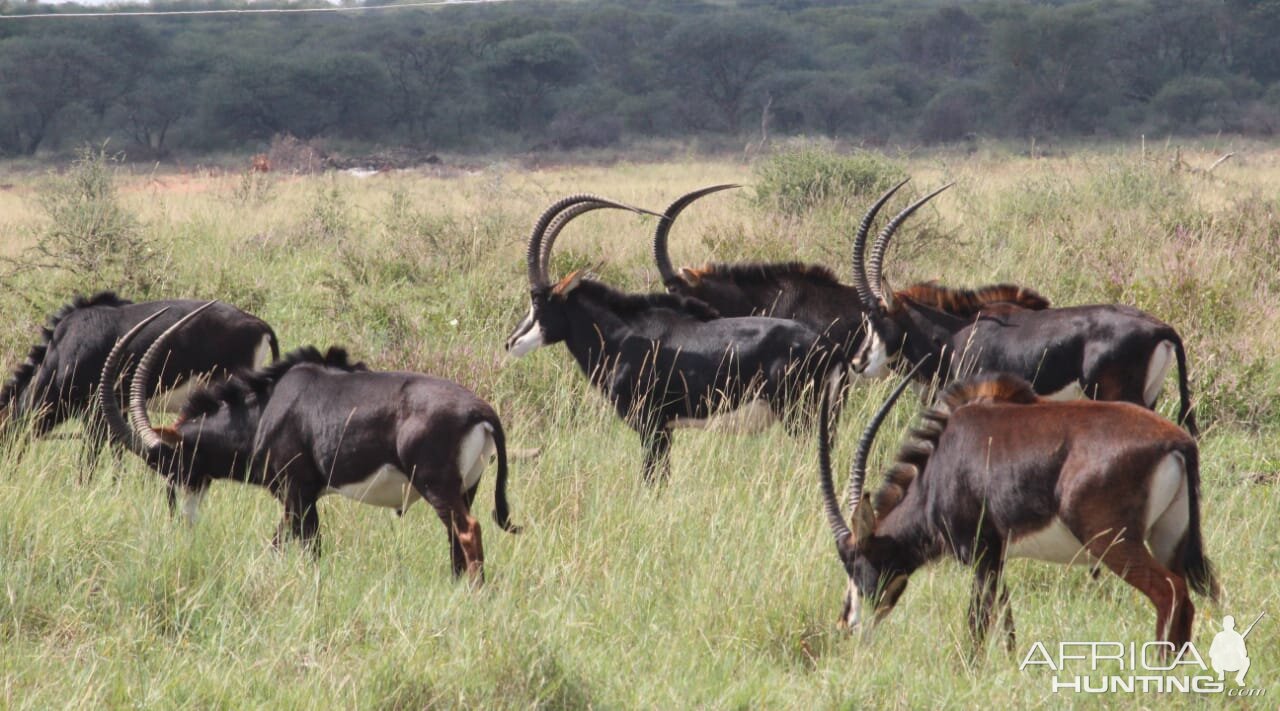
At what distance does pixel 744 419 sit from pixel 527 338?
122 cm

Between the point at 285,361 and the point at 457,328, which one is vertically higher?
the point at 285,361

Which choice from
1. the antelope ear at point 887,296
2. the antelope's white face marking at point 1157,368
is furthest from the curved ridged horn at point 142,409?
the antelope's white face marking at point 1157,368

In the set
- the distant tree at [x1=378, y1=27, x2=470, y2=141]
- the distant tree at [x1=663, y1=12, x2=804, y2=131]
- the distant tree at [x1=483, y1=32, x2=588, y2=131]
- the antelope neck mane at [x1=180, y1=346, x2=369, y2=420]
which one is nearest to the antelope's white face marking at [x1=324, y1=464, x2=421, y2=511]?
the antelope neck mane at [x1=180, y1=346, x2=369, y2=420]

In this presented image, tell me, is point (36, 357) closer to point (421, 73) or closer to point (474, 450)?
point (474, 450)

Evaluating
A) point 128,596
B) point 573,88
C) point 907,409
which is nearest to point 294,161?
point 573,88

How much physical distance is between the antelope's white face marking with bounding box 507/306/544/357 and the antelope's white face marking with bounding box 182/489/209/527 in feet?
6.49

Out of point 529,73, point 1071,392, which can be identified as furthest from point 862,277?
point 529,73

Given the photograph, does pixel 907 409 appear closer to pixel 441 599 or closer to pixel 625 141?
pixel 441 599

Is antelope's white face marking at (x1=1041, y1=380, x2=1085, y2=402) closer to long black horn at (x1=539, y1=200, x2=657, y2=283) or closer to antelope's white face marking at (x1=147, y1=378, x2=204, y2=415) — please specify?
long black horn at (x1=539, y1=200, x2=657, y2=283)

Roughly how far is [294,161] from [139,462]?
2787 centimetres

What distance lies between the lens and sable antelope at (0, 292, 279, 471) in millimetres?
6594

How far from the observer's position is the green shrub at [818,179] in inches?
528

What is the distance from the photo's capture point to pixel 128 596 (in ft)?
14.6

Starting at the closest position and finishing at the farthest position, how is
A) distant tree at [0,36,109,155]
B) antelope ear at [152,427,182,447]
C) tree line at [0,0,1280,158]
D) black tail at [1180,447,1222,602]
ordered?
black tail at [1180,447,1222,602]
antelope ear at [152,427,182,447]
distant tree at [0,36,109,155]
tree line at [0,0,1280,158]
